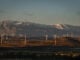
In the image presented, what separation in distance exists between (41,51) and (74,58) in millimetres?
697

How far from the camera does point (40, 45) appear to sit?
26.1 metres

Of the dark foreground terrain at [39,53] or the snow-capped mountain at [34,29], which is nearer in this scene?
the dark foreground terrain at [39,53]

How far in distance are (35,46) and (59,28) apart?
2.07 ft

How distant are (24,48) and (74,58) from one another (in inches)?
41.4

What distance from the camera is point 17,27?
26.2 meters

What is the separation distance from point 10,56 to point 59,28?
1197mm

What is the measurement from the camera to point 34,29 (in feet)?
85.9

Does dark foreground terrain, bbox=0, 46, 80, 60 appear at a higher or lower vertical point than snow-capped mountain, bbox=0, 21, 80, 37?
lower

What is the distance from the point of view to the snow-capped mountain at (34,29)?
1031 inches

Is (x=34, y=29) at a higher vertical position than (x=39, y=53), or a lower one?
higher

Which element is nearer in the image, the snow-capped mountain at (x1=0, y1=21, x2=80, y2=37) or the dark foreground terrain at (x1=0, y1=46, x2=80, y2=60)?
the dark foreground terrain at (x1=0, y1=46, x2=80, y2=60)

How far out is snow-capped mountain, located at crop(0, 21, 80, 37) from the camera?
85.9ft

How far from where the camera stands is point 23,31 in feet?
86.0

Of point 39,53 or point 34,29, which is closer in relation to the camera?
point 39,53
